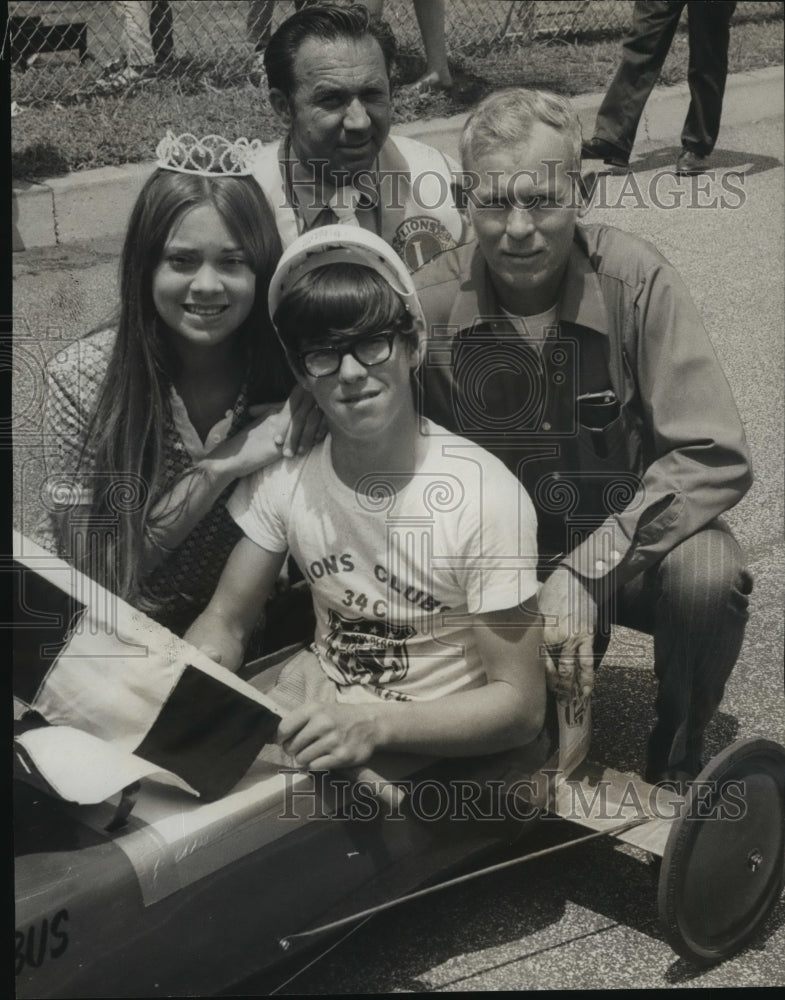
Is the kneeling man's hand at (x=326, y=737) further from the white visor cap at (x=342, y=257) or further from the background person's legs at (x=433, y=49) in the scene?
the background person's legs at (x=433, y=49)

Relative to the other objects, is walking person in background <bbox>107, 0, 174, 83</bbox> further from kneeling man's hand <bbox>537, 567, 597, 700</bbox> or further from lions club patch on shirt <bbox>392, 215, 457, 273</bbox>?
kneeling man's hand <bbox>537, 567, 597, 700</bbox>

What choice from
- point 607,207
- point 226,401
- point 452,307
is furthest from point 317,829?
point 607,207

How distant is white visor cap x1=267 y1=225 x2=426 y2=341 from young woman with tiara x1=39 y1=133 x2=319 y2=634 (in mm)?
83

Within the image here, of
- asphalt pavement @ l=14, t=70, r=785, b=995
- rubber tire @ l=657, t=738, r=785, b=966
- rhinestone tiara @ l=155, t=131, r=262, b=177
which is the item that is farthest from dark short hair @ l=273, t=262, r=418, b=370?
rubber tire @ l=657, t=738, r=785, b=966

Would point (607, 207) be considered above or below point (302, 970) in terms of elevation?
above

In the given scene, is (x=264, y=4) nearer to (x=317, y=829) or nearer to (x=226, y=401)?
(x=226, y=401)

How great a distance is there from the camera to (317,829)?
2.22m

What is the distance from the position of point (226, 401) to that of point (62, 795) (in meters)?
0.68

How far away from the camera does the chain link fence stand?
2332mm

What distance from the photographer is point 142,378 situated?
90.4 inches

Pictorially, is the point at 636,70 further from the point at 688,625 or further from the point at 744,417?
the point at 688,625

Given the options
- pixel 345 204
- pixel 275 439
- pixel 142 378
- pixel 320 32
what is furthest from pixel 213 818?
pixel 320 32

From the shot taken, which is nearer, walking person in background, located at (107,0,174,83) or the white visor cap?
the white visor cap

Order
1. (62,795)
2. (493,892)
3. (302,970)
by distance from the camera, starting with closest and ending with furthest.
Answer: (62,795) → (302,970) → (493,892)
